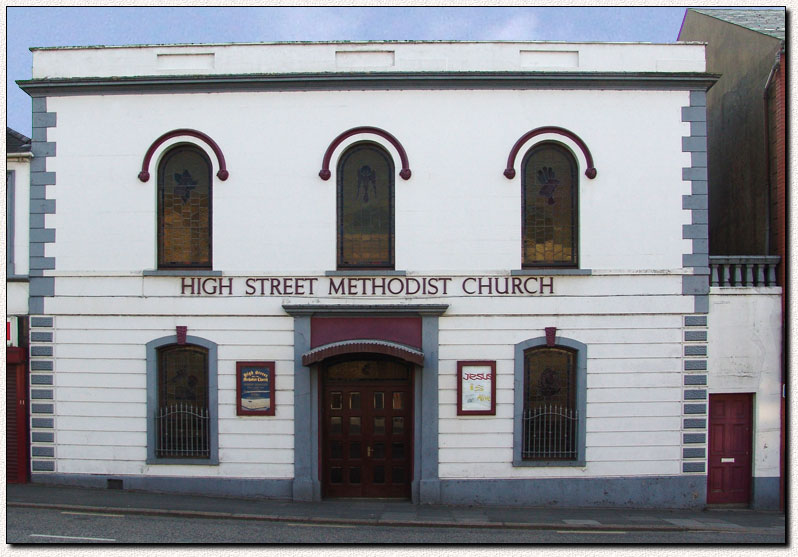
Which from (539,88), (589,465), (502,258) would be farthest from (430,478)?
(539,88)

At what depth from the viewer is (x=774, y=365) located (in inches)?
488

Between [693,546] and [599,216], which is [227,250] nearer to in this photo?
[599,216]

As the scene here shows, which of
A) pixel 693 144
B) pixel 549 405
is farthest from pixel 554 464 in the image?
pixel 693 144

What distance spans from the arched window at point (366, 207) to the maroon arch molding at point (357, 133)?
0.81 feet

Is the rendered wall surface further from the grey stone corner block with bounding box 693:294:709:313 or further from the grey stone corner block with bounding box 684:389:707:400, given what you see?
the grey stone corner block with bounding box 684:389:707:400

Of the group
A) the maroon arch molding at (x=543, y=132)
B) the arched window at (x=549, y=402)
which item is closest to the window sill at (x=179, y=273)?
the maroon arch molding at (x=543, y=132)

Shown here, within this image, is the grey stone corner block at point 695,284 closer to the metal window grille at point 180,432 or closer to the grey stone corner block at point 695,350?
the grey stone corner block at point 695,350

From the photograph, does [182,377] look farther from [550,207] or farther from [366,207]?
[550,207]

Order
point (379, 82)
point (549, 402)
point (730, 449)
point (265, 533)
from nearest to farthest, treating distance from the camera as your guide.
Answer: point (265, 533), point (379, 82), point (549, 402), point (730, 449)

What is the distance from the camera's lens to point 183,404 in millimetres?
12500

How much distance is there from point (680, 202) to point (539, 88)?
11.0 ft

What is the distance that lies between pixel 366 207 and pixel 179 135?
373 cm

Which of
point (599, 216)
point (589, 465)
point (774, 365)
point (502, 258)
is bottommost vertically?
point (589, 465)

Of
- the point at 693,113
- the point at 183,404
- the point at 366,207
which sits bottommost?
the point at 183,404
